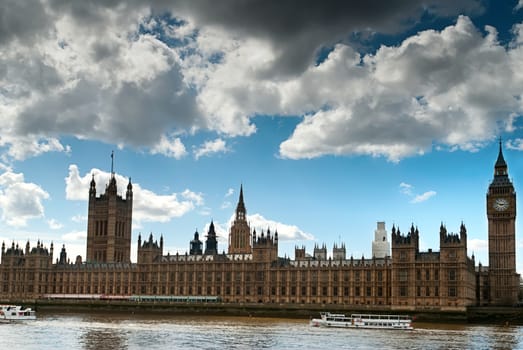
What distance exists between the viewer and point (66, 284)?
172 metres

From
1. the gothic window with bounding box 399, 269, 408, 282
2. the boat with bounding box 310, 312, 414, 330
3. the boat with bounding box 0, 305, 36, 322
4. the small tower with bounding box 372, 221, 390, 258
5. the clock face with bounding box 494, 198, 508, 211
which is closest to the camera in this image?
the boat with bounding box 310, 312, 414, 330

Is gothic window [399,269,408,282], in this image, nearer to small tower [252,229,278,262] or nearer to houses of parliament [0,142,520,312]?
houses of parliament [0,142,520,312]

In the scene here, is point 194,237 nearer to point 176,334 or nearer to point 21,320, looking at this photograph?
point 21,320

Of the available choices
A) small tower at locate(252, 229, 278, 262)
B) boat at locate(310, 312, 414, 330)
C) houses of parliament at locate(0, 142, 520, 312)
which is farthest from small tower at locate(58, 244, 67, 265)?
boat at locate(310, 312, 414, 330)

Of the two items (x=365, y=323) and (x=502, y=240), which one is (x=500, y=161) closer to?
(x=502, y=240)

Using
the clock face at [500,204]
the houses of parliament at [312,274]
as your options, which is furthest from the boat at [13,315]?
the clock face at [500,204]

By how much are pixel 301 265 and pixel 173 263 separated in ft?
96.2

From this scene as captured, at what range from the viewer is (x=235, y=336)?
8519cm

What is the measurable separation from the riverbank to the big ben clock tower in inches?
915

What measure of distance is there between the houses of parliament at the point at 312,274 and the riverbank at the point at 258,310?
2613 mm

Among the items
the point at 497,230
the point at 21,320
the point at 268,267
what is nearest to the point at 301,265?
the point at 268,267

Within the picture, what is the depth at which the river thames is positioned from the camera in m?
74.9

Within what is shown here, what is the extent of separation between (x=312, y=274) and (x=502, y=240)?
127 ft

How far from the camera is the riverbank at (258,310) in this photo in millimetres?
120688
